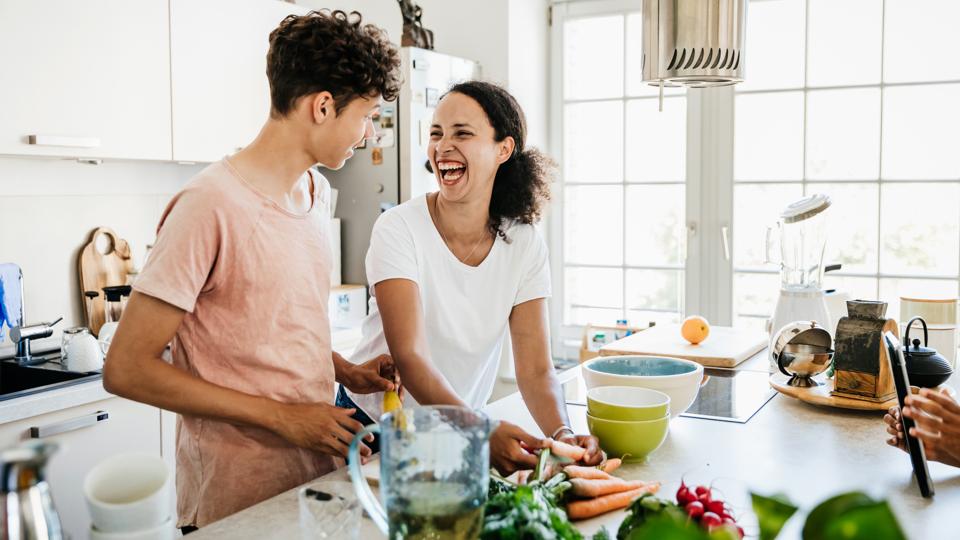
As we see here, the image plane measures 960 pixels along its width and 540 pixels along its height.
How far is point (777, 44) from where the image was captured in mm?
3697

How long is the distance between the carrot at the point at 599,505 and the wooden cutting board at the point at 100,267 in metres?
2.27

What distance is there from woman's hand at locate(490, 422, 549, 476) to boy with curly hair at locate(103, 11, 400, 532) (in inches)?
8.9

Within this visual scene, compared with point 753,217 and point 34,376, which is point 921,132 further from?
point 34,376

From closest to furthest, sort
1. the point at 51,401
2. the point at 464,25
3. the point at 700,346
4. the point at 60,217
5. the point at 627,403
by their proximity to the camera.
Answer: the point at 627,403, the point at 51,401, the point at 700,346, the point at 60,217, the point at 464,25

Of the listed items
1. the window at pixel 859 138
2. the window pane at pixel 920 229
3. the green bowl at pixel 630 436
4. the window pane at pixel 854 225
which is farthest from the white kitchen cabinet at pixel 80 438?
the window pane at pixel 920 229

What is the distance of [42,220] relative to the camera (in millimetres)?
2867

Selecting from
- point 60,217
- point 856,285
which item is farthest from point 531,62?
point 60,217

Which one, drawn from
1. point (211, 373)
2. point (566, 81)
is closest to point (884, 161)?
point (566, 81)

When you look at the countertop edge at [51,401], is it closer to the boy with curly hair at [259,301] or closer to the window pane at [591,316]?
the boy with curly hair at [259,301]

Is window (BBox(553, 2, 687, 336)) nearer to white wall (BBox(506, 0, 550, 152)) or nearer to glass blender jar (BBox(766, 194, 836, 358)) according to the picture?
white wall (BBox(506, 0, 550, 152))

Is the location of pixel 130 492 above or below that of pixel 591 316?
above

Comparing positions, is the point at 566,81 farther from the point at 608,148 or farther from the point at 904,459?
the point at 904,459

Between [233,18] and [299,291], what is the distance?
6.52 ft

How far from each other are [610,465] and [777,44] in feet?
9.27
